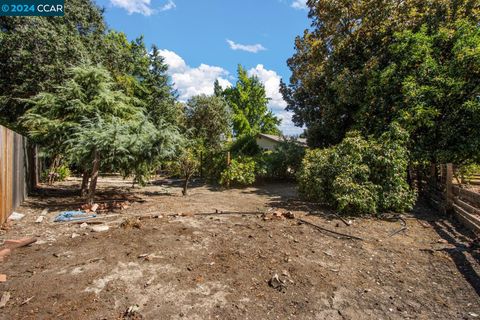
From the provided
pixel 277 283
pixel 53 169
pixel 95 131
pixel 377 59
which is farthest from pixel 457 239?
pixel 53 169

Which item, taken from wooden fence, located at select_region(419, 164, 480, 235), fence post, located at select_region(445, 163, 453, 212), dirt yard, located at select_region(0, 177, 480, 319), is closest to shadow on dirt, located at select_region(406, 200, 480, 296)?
dirt yard, located at select_region(0, 177, 480, 319)

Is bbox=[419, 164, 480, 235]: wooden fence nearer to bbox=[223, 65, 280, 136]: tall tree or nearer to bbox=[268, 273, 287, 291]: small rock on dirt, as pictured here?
bbox=[268, 273, 287, 291]: small rock on dirt

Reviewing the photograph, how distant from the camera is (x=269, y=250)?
429 cm

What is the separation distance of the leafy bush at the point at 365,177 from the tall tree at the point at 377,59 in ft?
5.66

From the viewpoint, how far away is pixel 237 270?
357 cm

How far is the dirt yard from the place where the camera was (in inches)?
109

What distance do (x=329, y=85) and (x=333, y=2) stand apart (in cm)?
344

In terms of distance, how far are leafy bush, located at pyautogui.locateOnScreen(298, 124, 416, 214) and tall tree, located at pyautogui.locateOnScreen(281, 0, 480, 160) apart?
173 cm

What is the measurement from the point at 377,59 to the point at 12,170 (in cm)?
1108

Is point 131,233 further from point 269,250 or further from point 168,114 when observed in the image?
point 168,114

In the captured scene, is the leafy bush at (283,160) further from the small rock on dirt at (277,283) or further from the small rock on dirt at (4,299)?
the small rock on dirt at (4,299)

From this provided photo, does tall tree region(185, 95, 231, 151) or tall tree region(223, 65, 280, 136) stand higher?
tall tree region(223, 65, 280, 136)

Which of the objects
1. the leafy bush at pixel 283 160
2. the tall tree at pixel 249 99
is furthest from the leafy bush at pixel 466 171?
the tall tree at pixel 249 99

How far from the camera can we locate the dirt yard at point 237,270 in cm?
276
